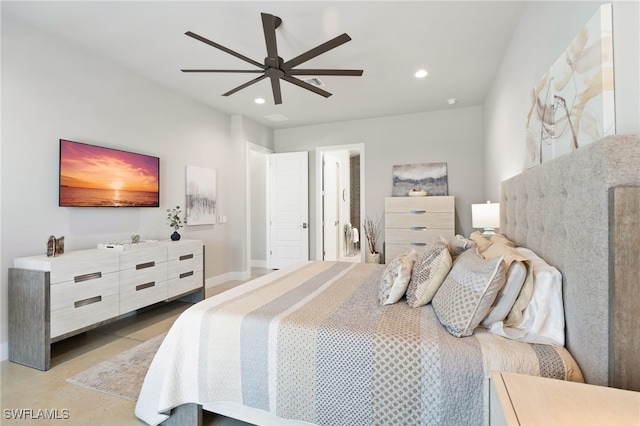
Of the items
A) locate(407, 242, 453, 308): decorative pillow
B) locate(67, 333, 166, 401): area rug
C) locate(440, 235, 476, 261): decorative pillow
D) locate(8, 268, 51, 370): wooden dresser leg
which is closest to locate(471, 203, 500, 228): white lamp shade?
locate(440, 235, 476, 261): decorative pillow

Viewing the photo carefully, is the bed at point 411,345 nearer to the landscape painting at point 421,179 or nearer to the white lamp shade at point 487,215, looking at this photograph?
the white lamp shade at point 487,215

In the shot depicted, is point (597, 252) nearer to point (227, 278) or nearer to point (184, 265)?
point (184, 265)

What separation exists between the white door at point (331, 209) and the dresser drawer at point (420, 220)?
4.81ft

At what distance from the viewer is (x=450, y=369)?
3.58 feet

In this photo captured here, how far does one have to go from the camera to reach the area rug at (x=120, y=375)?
189 centimetres

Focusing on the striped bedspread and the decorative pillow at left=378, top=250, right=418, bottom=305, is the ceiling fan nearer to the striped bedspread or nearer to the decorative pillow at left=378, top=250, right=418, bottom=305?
the decorative pillow at left=378, top=250, right=418, bottom=305

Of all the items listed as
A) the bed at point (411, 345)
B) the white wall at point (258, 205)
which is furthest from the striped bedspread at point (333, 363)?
the white wall at point (258, 205)

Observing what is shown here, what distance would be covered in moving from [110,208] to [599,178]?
146 inches

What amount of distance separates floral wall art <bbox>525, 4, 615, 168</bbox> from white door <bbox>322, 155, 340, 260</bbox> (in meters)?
3.99

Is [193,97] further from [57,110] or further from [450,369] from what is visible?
[450,369]

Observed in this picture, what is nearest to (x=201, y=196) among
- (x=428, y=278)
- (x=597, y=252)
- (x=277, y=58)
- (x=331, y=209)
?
(x=277, y=58)

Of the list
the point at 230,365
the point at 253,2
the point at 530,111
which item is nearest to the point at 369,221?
the point at 530,111

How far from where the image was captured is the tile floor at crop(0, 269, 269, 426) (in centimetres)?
164

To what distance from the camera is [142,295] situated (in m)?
2.88
